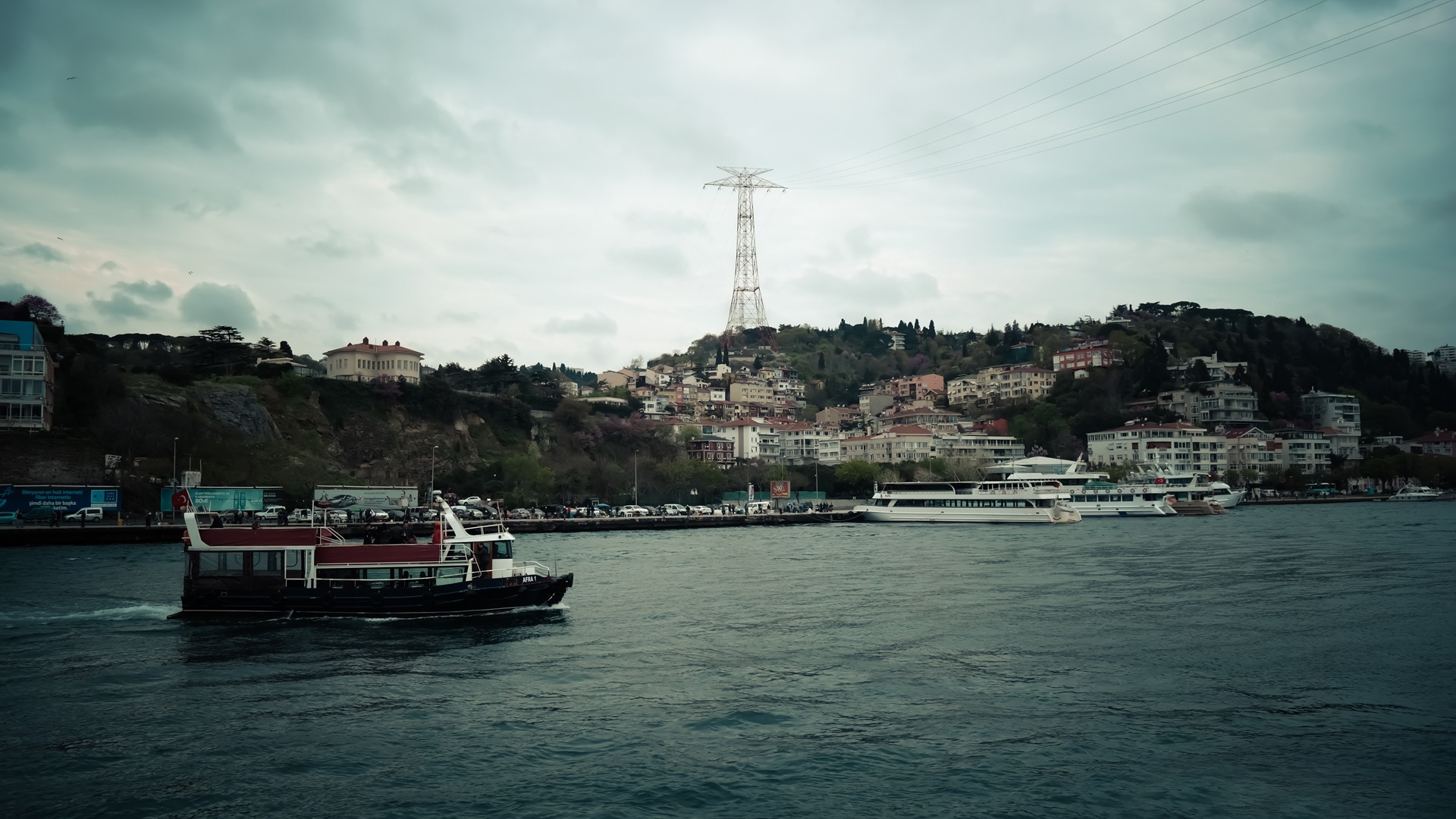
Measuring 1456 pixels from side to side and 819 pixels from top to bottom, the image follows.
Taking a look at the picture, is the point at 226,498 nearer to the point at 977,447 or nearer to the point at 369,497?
the point at 369,497

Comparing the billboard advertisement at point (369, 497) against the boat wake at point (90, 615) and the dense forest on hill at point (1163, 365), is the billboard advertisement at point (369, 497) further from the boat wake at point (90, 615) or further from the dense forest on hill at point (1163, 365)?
the dense forest on hill at point (1163, 365)

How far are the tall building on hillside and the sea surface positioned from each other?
32924mm

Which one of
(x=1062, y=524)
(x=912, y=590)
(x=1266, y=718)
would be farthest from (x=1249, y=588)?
(x=1062, y=524)

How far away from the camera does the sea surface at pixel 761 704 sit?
1276cm

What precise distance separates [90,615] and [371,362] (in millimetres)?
71474

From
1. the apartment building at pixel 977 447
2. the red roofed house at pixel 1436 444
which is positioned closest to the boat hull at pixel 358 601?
the apartment building at pixel 977 447

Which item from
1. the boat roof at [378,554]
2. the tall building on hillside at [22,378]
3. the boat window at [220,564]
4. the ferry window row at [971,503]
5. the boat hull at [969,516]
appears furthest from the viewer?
the ferry window row at [971,503]

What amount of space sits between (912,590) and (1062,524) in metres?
42.7

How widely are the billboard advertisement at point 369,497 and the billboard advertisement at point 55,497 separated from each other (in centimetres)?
1116

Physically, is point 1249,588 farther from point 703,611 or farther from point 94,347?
point 94,347

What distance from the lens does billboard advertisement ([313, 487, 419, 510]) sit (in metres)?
60.0

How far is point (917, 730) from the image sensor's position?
1530 centimetres

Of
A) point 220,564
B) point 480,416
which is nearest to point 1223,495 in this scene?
point 480,416

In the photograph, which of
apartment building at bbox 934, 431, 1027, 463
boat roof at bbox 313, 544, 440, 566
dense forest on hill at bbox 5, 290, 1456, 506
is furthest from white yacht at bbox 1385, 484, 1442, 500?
boat roof at bbox 313, 544, 440, 566
